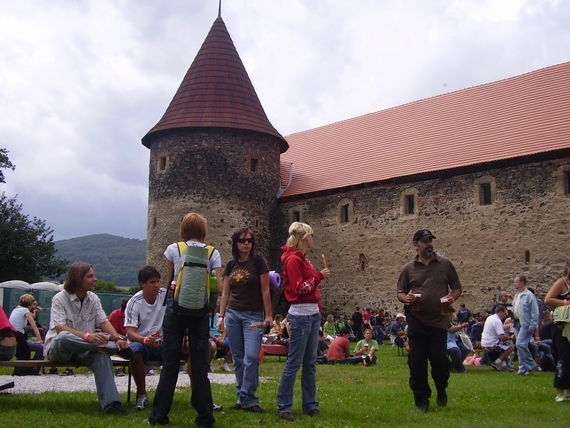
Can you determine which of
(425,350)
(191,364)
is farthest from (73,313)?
(425,350)

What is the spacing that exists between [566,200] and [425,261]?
1332cm

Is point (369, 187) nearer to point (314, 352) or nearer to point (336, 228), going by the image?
point (336, 228)

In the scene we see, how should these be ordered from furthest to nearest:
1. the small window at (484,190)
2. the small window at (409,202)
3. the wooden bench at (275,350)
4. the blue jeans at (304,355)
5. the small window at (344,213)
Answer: the small window at (344,213) → the small window at (409,202) → the small window at (484,190) → the wooden bench at (275,350) → the blue jeans at (304,355)

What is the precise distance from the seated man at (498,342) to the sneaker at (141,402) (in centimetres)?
701

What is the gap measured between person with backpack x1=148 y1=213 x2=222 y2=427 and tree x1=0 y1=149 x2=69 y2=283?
28.8 meters

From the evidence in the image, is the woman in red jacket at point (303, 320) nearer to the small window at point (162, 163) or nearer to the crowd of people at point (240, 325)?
the crowd of people at point (240, 325)

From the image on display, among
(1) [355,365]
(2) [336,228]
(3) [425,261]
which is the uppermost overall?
(2) [336,228]

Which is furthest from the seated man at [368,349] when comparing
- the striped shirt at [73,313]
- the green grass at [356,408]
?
the striped shirt at [73,313]

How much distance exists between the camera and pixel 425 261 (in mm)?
6684

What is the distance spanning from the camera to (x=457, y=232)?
67.8 ft

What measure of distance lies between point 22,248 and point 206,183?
1369cm


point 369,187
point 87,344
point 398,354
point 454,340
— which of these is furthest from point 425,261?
point 369,187

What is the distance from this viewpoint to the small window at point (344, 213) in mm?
23917

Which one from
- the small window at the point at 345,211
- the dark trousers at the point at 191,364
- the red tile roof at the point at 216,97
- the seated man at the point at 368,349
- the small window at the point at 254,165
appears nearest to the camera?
the dark trousers at the point at 191,364
